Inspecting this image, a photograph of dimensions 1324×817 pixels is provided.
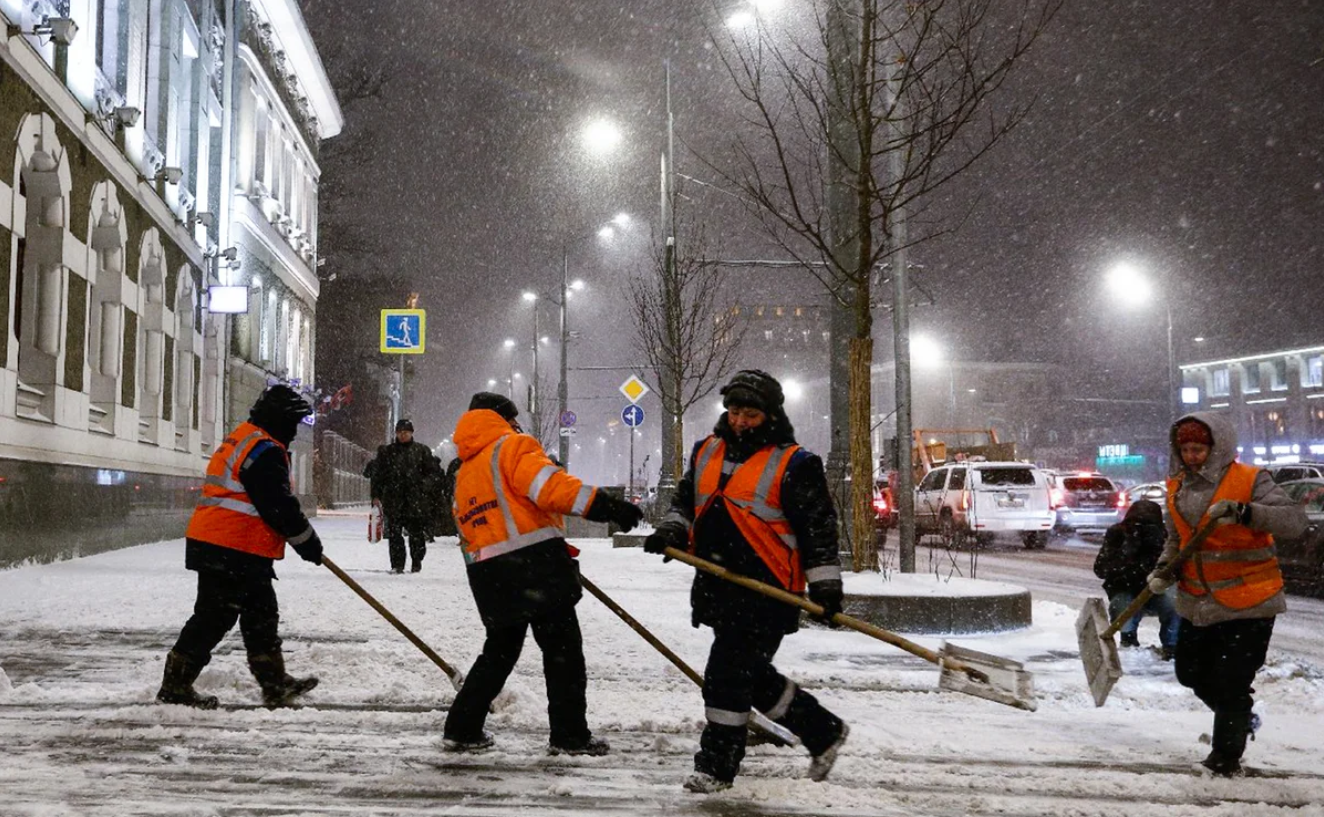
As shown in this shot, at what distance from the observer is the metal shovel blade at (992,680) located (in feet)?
16.0

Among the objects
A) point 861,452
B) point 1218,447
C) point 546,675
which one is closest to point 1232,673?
point 1218,447

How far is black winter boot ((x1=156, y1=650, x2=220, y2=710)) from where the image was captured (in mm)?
5898

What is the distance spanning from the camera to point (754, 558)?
478 cm

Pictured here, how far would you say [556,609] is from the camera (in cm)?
516

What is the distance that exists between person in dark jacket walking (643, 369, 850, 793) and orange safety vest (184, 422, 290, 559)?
226 centimetres

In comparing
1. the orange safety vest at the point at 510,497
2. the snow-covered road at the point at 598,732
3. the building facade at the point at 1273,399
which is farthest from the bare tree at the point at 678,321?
the building facade at the point at 1273,399

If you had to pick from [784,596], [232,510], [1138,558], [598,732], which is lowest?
[598,732]

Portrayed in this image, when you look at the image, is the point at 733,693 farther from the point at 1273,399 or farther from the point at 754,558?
the point at 1273,399

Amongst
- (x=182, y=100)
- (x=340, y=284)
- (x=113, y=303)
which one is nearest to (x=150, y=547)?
(x=113, y=303)

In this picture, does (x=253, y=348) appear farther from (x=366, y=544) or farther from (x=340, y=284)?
(x=340, y=284)

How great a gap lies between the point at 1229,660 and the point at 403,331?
2393 cm

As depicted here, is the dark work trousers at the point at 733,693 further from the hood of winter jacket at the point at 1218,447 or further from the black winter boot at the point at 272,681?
the black winter boot at the point at 272,681

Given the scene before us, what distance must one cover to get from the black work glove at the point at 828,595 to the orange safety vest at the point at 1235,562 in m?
1.72

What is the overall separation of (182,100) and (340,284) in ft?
111
